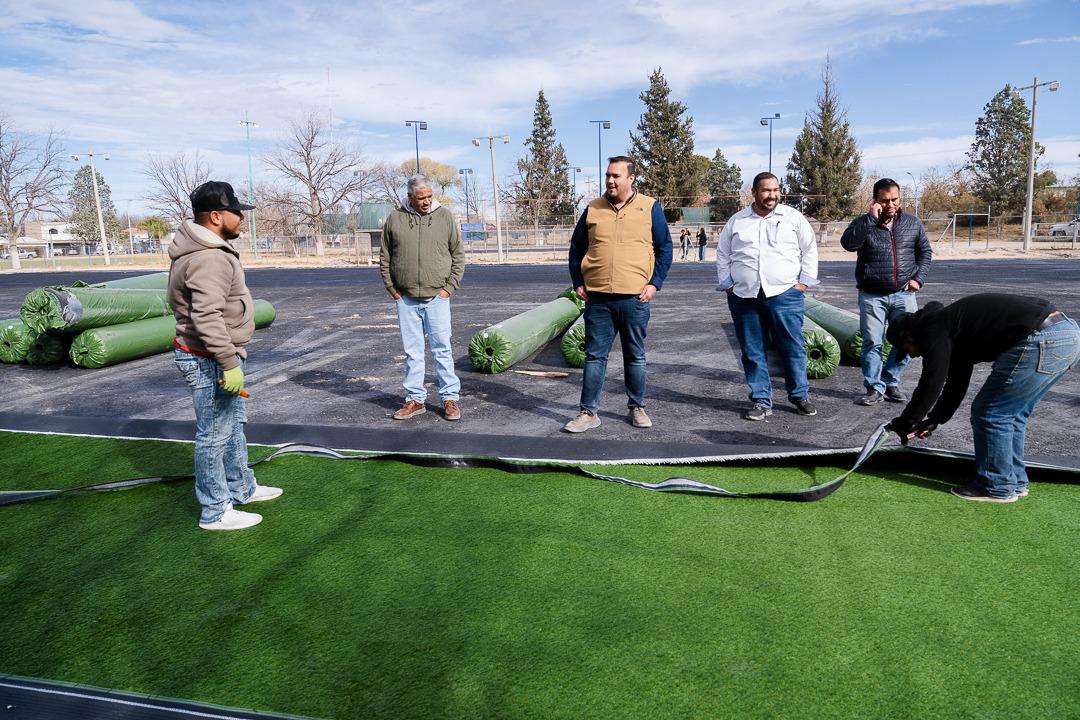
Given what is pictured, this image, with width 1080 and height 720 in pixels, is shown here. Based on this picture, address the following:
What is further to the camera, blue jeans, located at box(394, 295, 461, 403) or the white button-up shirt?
blue jeans, located at box(394, 295, 461, 403)

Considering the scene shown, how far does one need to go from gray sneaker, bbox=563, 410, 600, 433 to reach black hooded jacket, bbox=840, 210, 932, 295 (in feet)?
7.89

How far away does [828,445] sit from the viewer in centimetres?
496

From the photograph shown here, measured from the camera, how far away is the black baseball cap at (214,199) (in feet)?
11.4

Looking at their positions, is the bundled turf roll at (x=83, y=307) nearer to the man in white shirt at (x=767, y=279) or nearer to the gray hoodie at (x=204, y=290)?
the gray hoodie at (x=204, y=290)

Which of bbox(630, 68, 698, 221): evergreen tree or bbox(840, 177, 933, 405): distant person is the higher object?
bbox(630, 68, 698, 221): evergreen tree

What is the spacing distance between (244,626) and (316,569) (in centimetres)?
48

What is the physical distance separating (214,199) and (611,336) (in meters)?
2.79

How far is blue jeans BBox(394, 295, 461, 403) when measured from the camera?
5.68m

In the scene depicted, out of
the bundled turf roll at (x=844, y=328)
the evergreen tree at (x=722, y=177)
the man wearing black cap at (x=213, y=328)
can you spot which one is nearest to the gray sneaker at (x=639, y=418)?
the bundled turf roll at (x=844, y=328)

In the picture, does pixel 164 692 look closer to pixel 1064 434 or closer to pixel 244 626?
pixel 244 626

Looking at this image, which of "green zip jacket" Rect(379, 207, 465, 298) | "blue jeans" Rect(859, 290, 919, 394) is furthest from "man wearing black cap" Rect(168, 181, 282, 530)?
"blue jeans" Rect(859, 290, 919, 394)

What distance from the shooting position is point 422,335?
19.3 feet

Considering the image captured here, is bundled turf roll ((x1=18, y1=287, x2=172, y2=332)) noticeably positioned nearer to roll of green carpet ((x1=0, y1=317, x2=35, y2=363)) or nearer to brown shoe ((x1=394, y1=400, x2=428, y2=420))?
roll of green carpet ((x1=0, y1=317, x2=35, y2=363))

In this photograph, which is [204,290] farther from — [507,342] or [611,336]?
[507,342]
